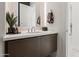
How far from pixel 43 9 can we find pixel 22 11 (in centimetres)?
67

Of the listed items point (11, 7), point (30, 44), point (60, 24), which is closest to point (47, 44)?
point (60, 24)

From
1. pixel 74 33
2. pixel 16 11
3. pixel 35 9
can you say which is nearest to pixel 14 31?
pixel 16 11

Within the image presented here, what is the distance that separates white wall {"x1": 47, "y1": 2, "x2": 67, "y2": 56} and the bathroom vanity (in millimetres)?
113

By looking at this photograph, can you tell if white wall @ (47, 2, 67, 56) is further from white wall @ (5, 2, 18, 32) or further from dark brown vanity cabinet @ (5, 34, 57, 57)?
white wall @ (5, 2, 18, 32)

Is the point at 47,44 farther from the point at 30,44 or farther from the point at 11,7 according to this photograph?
the point at 11,7

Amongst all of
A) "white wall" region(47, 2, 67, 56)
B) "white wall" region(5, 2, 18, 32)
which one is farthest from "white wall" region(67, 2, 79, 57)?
"white wall" region(5, 2, 18, 32)

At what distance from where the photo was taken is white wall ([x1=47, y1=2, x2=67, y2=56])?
10.00 ft

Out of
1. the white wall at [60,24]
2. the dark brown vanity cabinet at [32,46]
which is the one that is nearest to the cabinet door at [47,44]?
Result: the dark brown vanity cabinet at [32,46]

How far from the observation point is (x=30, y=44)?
2.15 meters

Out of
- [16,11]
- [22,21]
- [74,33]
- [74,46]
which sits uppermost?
[16,11]

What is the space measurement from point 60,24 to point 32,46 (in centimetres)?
112

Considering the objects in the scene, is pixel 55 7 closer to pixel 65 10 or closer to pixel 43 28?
pixel 65 10

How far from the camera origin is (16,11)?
104 inches

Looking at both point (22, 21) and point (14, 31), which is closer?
point (14, 31)
